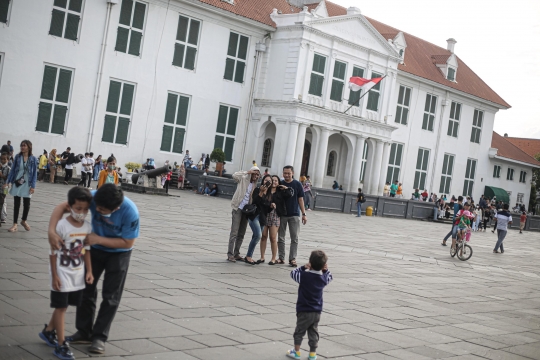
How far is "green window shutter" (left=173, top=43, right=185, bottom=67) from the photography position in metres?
36.2

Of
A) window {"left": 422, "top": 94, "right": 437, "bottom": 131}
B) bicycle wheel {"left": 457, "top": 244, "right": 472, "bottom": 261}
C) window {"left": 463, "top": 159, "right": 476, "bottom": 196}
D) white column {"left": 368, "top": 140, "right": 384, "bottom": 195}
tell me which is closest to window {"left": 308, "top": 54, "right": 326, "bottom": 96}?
white column {"left": 368, "top": 140, "right": 384, "bottom": 195}

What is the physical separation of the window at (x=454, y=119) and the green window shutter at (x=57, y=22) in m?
31.1

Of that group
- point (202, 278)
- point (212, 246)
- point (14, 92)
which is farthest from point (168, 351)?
point (14, 92)

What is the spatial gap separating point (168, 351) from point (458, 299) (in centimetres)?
706

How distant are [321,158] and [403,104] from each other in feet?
34.5

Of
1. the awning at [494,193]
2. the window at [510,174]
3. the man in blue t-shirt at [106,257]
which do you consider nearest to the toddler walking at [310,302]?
the man in blue t-shirt at [106,257]

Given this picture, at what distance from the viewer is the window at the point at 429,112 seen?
50681mm

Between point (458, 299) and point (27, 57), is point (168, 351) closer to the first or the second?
point (458, 299)

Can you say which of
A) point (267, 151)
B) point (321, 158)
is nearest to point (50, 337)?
point (321, 158)

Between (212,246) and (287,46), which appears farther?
(287,46)

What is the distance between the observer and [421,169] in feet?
167

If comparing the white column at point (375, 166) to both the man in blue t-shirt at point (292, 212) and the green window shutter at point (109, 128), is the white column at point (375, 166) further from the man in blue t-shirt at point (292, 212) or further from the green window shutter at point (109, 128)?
the man in blue t-shirt at point (292, 212)

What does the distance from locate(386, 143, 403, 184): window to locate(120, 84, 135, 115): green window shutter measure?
20348mm

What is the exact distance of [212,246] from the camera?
14711 millimetres
